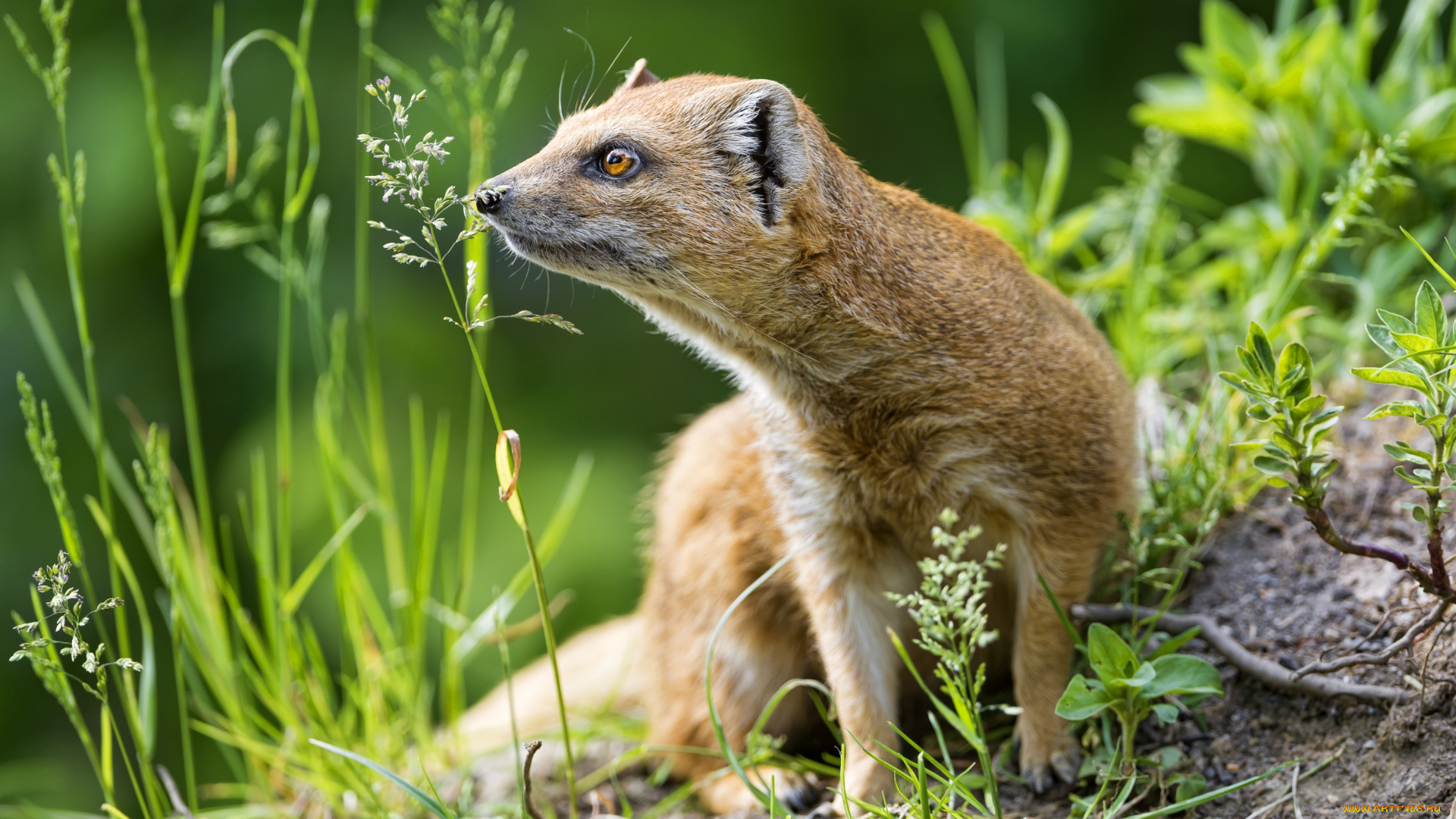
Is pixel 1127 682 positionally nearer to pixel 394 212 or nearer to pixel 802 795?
pixel 802 795

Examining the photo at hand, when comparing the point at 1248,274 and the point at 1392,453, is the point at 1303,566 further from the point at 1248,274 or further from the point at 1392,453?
the point at 1248,274

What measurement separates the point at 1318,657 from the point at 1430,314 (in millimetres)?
597

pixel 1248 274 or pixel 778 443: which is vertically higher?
pixel 1248 274

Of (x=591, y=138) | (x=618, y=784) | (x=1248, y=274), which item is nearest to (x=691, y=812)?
(x=618, y=784)

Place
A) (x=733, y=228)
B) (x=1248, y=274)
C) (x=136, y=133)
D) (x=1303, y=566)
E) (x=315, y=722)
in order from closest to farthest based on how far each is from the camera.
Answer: (x=733, y=228), (x=1303, y=566), (x=315, y=722), (x=1248, y=274), (x=136, y=133)

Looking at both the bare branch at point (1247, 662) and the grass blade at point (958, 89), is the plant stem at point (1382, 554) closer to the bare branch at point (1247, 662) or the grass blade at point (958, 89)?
the bare branch at point (1247, 662)

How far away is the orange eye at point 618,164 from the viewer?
5.66 ft

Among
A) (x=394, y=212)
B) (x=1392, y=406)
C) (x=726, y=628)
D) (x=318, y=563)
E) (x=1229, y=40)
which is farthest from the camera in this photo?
(x=394, y=212)

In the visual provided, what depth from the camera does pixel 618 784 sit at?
2.34 m

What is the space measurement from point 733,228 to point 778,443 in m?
0.43

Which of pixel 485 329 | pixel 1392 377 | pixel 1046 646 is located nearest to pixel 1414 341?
pixel 1392 377

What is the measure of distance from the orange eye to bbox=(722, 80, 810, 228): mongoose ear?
0.16m

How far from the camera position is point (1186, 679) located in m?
1.57

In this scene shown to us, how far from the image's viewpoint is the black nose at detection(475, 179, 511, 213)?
1.62m
